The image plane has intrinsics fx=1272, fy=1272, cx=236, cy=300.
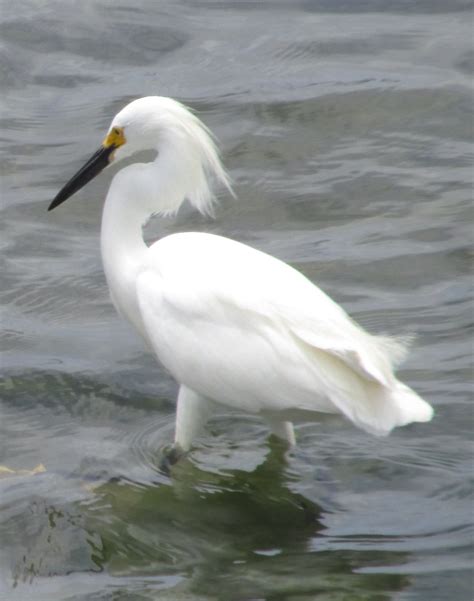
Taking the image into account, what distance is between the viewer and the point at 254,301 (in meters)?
5.37

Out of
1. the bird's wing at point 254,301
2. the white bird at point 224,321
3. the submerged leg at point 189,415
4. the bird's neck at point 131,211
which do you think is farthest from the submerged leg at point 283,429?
the bird's neck at point 131,211

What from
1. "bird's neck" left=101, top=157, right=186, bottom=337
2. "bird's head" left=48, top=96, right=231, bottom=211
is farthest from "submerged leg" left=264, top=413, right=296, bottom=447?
"bird's head" left=48, top=96, right=231, bottom=211

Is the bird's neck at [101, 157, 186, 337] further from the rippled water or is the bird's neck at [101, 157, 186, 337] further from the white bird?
the rippled water

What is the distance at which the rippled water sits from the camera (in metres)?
5.04

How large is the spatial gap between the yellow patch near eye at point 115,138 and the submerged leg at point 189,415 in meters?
1.25

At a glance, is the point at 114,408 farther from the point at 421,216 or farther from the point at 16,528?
the point at 421,216

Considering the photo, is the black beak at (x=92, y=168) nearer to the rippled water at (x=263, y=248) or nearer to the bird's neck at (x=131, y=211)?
the bird's neck at (x=131, y=211)

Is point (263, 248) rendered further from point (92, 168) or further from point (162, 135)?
point (162, 135)

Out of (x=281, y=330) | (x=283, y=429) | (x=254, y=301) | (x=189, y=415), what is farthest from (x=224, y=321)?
(x=283, y=429)

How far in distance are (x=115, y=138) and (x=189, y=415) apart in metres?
1.39

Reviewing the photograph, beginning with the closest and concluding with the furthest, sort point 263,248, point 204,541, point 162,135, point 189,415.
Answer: point 204,541, point 189,415, point 162,135, point 263,248

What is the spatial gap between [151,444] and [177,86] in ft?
16.5

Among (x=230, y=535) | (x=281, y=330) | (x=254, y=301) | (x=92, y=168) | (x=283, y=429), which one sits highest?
(x=92, y=168)

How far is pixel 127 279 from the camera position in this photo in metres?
5.96
